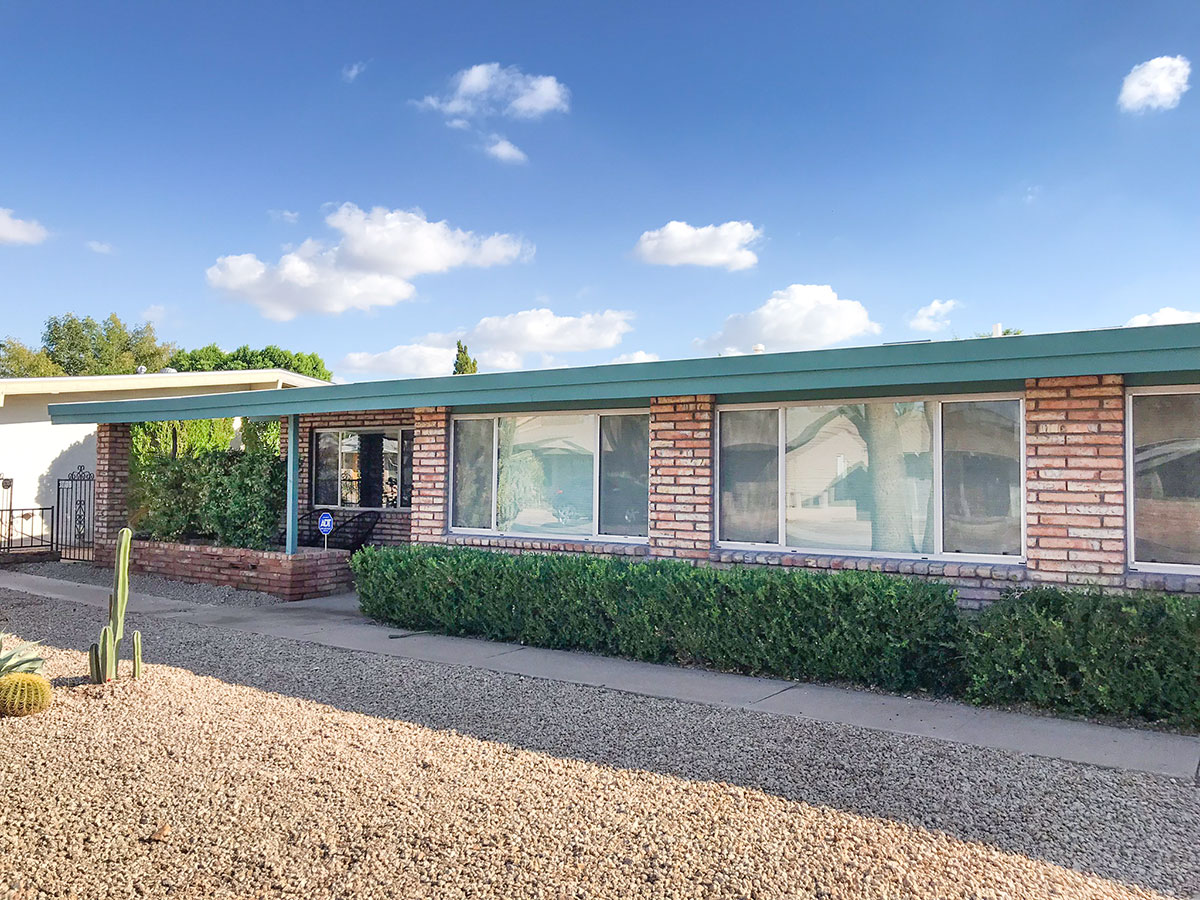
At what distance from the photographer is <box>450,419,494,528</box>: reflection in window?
32.4 feet

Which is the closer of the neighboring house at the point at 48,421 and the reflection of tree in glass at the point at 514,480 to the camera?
the reflection of tree in glass at the point at 514,480

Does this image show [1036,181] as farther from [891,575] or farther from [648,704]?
[648,704]

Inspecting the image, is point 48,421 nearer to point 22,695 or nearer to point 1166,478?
point 22,695

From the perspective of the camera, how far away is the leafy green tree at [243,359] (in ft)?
115

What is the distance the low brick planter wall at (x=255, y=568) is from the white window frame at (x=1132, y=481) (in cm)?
927

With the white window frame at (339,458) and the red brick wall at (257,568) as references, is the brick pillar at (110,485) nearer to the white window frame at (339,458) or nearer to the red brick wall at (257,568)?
the red brick wall at (257,568)

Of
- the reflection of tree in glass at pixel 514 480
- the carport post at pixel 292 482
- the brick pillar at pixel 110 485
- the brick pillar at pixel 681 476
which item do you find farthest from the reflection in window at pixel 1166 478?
the brick pillar at pixel 110 485

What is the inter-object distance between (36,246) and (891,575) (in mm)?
19169

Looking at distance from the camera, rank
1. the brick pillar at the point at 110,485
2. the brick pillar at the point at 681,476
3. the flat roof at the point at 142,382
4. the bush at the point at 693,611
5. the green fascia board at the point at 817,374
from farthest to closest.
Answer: the flat roof at the point at 142,382
the brick pillar at the point at 110,485
the brick pillar at the point at 681,476
the bush at the point at 693,611
the green fascia board at the point at 817,374

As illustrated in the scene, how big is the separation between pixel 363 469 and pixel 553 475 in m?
5.70

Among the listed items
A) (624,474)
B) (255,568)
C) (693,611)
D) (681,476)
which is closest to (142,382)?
(255,568)

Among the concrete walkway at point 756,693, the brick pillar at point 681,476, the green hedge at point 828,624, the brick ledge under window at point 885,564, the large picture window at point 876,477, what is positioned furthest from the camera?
the brick pillar at point 681,476

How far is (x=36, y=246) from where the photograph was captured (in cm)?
1814

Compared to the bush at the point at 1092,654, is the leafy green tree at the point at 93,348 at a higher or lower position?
higher
